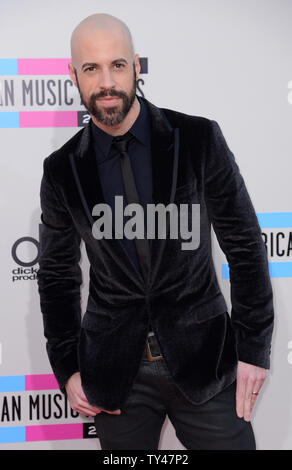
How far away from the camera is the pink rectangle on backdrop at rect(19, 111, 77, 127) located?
1.98 metres

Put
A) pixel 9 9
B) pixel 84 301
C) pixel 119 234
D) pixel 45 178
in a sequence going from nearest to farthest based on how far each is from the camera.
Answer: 1. pixel 119 234
2. pixel 45 178
3. pixel 9 9
4. pixel 84 301

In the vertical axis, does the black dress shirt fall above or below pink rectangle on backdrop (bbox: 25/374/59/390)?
above

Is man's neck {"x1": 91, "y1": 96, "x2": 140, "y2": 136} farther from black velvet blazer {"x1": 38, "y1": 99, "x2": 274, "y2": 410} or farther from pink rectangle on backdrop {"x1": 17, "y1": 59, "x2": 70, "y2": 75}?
pink rectangle on backdrop {"x1": 17, "y1": 59, "x2": 70, "y2": 75}

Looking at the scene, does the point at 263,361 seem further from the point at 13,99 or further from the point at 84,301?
the point at 13,99

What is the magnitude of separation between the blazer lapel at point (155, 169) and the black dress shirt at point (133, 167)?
24mm

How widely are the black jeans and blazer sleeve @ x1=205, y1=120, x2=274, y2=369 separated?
20 cm

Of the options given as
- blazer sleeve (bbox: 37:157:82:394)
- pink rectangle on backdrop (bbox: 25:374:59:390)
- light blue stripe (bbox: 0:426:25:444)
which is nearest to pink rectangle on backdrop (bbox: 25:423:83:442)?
light blue stripe (bbox: 0:426:25:444)

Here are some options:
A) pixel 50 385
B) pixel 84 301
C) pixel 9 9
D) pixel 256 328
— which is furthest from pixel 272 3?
pixel 50 385

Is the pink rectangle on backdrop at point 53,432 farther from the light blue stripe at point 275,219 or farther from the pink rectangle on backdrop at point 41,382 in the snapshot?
the light blue stripe at point 275,219

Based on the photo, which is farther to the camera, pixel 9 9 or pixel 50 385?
pixel 50 385

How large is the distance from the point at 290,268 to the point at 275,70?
0.87 metres

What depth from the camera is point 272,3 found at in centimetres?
200

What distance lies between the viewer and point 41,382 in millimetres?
2127

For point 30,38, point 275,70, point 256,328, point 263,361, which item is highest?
point 30,38
